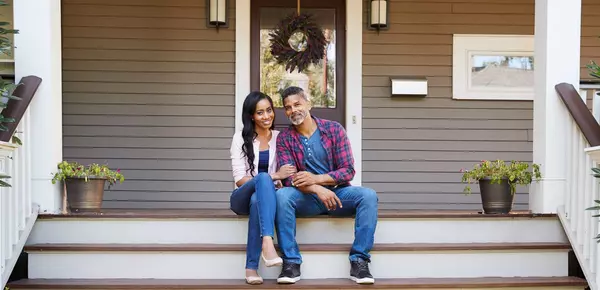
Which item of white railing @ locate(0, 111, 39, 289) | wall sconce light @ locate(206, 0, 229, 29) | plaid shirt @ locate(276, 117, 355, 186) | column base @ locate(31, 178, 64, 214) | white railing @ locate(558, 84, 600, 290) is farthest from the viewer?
wall sconce light @ locate(206, 0, 229, 29)

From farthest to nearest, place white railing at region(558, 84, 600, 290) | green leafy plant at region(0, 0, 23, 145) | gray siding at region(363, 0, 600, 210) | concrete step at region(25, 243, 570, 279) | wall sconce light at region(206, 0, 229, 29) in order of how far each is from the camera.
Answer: gray siding at region(363, 0, 600, 210)
wall sconce light at region(206, 0, 229, 29)
concrete step at region(25, 243, 570, 279)
white railing at region(558, 84, 600, 290)
green leafy plant at region(0, 0, 23, 145)

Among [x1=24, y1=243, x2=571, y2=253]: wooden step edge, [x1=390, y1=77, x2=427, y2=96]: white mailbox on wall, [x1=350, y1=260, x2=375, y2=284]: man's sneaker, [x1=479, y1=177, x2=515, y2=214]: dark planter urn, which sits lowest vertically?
[x1=350, y1=260, x2=375, y2=284]: man's sneaker

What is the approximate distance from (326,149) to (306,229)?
42 centimetres

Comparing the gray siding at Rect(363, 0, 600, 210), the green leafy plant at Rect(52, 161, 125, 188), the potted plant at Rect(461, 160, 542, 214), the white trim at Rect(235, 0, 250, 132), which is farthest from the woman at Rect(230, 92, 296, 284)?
the gray siding at Rect(363, 0, 600, 210)

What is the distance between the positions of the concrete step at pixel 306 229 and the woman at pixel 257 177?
20 centimetres

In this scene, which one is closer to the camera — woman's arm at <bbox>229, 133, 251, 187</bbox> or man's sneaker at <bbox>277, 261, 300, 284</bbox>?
man's sneaker at <bbox>277, 261, 300, 284</bbox>

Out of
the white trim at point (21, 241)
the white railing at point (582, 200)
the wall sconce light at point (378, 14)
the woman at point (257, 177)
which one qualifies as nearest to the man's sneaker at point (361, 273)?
the woman at point (257, 177)

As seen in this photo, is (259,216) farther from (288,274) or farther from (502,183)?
(502,183)

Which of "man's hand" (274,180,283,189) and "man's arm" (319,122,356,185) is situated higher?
"man's arm" (319,122,356,185)

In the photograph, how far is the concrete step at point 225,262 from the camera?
11.2 ft

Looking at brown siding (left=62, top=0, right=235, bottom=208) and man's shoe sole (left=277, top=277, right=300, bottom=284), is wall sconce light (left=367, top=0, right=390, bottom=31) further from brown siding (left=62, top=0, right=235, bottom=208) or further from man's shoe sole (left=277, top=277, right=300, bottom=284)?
man's shoe sole (left=277, top=277, right=300, bottom=284)

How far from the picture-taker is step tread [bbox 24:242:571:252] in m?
3.42

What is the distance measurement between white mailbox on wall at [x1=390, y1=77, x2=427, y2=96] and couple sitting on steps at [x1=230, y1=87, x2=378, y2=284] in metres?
1.73

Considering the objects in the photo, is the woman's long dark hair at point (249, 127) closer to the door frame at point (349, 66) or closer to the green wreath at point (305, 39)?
the door frame at point (349, 66)
